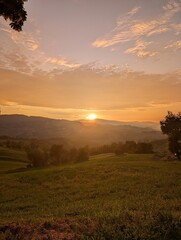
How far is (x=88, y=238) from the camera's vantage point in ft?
39.2

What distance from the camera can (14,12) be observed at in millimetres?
17953

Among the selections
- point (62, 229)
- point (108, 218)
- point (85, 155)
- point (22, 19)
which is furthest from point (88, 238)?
point (85, 155)

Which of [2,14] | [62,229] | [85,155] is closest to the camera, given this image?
[62,229]

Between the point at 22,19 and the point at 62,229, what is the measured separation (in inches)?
507

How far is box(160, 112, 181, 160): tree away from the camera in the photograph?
97.2 metres

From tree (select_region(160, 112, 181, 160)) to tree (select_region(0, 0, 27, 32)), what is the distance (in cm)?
8497

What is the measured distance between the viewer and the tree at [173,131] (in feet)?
319

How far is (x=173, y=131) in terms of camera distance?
101m

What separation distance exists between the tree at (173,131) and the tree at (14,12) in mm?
84973

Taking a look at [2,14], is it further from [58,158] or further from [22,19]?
[58,158]

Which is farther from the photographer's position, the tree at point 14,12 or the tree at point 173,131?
the tree at point 173,131

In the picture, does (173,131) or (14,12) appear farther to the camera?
(173,131)

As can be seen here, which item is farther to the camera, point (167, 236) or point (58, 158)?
point (58, 158)

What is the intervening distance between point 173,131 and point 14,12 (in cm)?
9015
